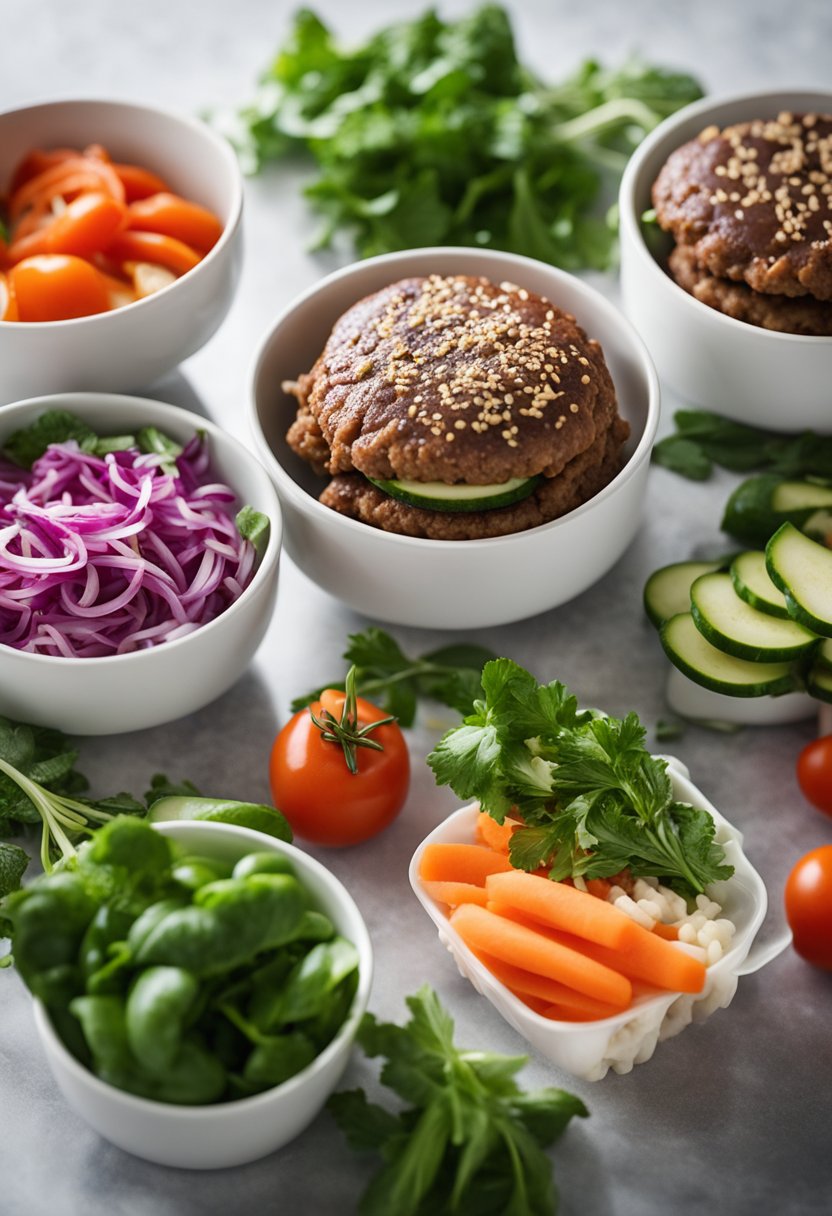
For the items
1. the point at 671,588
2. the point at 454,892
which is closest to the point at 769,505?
the point at 671,588

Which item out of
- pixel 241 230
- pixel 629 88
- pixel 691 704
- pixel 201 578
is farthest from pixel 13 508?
pixel 629 88

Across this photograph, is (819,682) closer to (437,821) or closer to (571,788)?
(571,788)

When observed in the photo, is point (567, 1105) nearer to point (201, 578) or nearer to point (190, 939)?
point (190, 939)

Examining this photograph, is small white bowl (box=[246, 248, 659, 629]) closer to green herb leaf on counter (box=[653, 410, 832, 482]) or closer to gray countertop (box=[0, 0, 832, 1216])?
gray countertop (box=[0, 0, 832, 1216])

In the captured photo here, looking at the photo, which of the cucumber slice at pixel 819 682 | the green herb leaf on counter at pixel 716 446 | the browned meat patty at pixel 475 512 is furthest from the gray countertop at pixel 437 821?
the browned meat patty at pixel 475 512

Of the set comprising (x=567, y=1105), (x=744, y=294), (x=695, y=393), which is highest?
(x=744, y=294)

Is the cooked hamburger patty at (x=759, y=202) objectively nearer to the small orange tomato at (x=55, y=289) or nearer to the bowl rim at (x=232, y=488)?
the bowl rim at (x=232, y=488)
